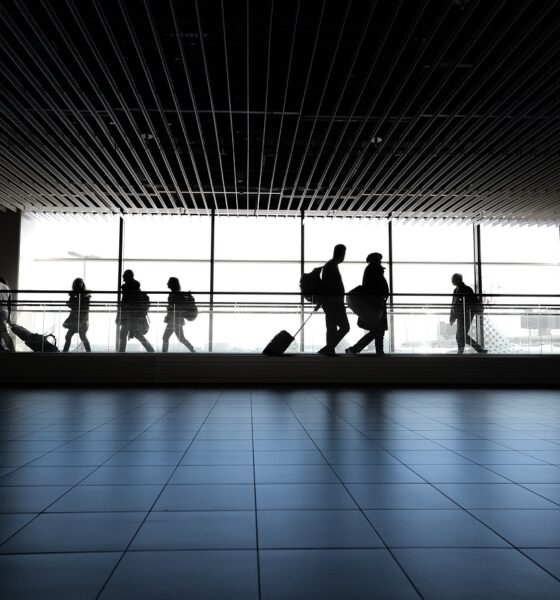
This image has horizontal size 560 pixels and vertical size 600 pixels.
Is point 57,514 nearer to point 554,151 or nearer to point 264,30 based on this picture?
point 264,30

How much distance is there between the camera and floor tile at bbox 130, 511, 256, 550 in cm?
179

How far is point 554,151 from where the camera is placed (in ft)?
26.2

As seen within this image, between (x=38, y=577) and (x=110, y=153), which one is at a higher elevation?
(x=110, y=153)

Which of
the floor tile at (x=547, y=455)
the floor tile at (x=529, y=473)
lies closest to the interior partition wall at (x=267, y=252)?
the floor tile at (x=547, y=455)

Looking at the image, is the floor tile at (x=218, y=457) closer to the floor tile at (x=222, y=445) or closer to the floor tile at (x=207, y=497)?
the floor tile at (x=222, y=445)

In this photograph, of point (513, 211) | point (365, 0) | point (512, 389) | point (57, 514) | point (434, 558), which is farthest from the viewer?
point (513, 211)

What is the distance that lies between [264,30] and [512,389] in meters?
5.82

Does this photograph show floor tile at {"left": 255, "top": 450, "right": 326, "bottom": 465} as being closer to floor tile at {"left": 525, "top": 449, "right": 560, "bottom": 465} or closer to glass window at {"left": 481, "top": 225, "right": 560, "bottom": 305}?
floor tile at {"left": 525, "top": 449, "right": 560, "bottom": 465}

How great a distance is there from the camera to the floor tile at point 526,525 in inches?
72.4

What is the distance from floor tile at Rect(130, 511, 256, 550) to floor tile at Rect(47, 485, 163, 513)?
170mm

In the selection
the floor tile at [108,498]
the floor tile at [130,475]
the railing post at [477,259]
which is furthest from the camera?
the railing post at [477,259]

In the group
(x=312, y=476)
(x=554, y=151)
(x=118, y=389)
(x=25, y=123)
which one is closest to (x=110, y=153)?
A: (x=25, y=123)

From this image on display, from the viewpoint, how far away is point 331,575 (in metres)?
1.56

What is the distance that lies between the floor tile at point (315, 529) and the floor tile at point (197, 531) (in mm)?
61
